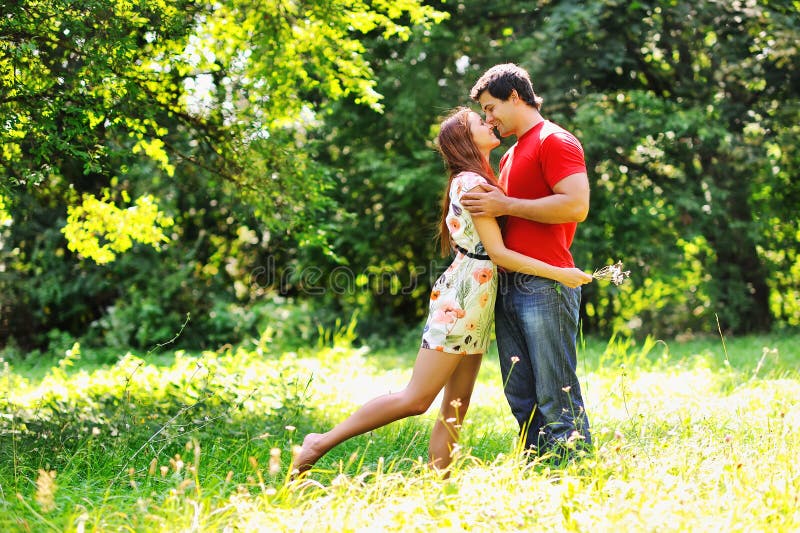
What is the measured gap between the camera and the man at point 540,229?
120 inches

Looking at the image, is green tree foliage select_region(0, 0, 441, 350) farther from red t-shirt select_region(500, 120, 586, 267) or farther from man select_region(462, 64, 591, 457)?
red t-shirt select_region(500, 120, 586, 267)

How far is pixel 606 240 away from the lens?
30.7ft

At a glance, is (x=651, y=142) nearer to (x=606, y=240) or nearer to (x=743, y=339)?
(x=606, y=240)

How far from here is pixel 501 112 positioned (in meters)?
3.24

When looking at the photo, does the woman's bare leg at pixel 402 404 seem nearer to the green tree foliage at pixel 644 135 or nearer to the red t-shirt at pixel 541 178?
the red t-shirt at pixel 541 178

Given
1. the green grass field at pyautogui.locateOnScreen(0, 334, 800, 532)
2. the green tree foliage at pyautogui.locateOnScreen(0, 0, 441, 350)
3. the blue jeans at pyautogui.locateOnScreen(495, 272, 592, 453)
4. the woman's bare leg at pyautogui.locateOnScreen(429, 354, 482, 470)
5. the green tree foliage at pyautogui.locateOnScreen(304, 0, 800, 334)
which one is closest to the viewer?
the green grass field at pyautogui.locateOnScreen(0, 334, 800, 532)

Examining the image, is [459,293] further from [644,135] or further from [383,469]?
[644,135]

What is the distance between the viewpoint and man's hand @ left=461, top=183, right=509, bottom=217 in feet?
9.94

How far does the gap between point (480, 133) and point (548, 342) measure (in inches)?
36.4

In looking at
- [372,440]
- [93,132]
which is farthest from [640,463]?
[93,132]

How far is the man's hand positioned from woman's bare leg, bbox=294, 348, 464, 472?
60 centimetres

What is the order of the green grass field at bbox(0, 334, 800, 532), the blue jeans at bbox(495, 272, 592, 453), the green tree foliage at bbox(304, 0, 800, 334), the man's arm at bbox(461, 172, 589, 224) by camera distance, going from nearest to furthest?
the green grass field at bbox(0, 334, 800, 532), the man's arm at bbox(461, 172, 589, 224), the blue jeans at bbox(495, 272, 592, 453), the green tree foliage at bbox(304, 0, 800, 334)

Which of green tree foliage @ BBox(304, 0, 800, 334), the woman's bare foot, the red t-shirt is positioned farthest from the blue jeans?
green tree foliage @ BBox(304, 0, 800, 334)

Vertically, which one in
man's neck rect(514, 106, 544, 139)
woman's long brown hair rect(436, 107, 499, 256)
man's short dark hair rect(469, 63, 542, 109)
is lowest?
woman's long brown hair rect(436, 107, 499, 256)
